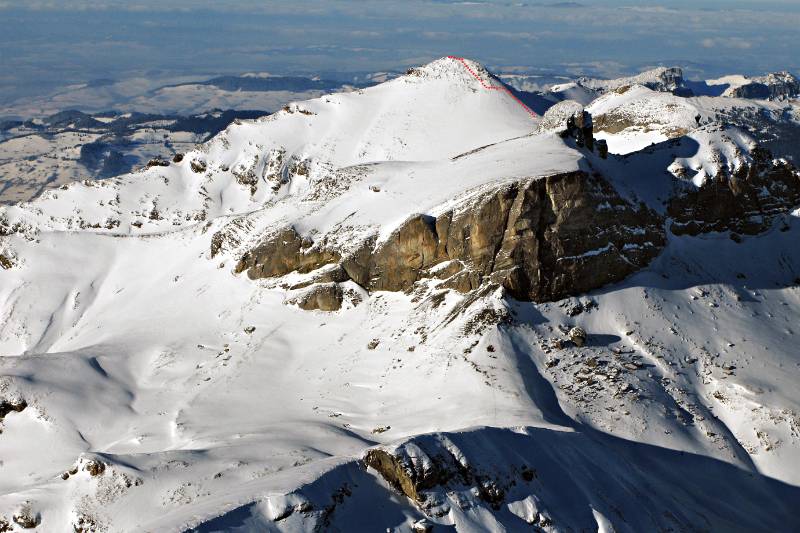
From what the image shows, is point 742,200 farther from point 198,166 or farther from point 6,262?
point 6,262

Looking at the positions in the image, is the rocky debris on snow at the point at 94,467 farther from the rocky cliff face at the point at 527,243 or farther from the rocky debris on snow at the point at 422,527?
the rocky cliff face at the point at 527,243

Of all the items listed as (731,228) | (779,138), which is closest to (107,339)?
(731,228)

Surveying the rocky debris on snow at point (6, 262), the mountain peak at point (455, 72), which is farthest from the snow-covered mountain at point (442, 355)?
the mountain peak at point (455, 72)

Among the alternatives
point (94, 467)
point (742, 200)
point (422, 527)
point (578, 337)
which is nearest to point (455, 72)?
point (742, 200)

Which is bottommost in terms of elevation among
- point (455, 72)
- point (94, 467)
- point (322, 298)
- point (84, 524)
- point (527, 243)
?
point (84, 524)

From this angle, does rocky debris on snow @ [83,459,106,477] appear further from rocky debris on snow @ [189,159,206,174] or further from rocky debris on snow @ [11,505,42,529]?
rocky debris on snow @ [189,159,206,174]

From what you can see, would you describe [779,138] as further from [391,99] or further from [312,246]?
[312,246]

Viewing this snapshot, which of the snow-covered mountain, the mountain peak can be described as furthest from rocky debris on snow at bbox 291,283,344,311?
the mountain peak
